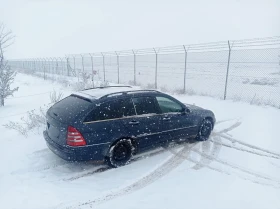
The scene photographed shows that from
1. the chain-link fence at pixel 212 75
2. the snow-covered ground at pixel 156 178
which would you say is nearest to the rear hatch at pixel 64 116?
the snow-covered ground at pixel 156 178

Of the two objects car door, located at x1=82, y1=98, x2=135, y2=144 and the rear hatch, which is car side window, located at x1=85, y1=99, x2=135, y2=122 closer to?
car door, located at x1=82, y1=98, x2=135, y2=144

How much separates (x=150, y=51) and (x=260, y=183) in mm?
11504

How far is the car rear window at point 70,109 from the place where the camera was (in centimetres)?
435

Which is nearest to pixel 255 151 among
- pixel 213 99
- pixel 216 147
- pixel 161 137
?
pixel 216 147

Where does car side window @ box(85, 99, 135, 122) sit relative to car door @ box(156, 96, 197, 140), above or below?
above

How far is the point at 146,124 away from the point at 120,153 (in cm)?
81

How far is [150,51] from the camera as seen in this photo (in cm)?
1455

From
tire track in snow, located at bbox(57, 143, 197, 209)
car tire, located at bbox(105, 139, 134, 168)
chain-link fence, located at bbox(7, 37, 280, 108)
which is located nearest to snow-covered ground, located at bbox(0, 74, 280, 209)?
tire track in snow, located at bbox(57, 143, 197, 209)

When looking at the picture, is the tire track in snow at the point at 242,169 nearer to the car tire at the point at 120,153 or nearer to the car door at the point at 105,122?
the car tire at the point at 120,153

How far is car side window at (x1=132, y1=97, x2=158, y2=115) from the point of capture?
496 centimetres

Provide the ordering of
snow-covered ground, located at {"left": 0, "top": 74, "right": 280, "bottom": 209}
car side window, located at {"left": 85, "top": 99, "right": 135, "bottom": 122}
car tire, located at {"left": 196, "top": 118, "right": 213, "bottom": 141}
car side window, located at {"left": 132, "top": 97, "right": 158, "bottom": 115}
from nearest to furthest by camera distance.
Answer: snow-covered ground, located at {"left": 0, "top": 74, "right": 280, "bottom": 209}
car side window, located at {"left": 85, "top": 99, "right": 135, "bottom": 122}
car side window, located at {"left": 132, "top": 97, "right": 158, "bottom": 115}
car tire, located at {"left": 196, "top": 118, "right": 213, "bottom": 141}

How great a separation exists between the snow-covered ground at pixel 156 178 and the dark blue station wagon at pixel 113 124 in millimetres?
415

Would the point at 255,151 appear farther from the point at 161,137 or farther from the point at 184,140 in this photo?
the point at 161,137

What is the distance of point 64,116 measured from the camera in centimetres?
444
